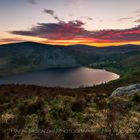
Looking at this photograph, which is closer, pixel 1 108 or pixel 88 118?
pixel 88 118

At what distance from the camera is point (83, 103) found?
47.2 feet

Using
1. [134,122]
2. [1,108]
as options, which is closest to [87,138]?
[134,122]

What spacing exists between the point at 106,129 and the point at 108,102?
4612 millimetres

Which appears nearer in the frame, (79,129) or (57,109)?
(79,129)

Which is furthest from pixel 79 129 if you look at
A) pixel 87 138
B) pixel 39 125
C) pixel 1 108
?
pixel 1 108

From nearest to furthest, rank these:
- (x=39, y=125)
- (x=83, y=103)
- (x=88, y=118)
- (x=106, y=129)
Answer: (x=106, y=129)
(x=39, y=125)
(x=88, y=118)
(x=83, y=103)

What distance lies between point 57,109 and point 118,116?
11.7 ft

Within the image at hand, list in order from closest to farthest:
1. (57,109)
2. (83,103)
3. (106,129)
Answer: (106,129) → (57,109) → (83,103)

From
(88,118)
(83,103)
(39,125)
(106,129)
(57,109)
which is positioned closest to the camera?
(106,129)

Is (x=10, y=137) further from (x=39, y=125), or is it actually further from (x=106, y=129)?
(x=106, y=129)

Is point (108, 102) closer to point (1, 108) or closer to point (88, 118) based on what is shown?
point (88, 118)

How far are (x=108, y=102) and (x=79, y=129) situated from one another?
16.2ft

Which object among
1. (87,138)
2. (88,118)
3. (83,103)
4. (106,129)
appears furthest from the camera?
(83,103)

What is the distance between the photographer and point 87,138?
9633mm
